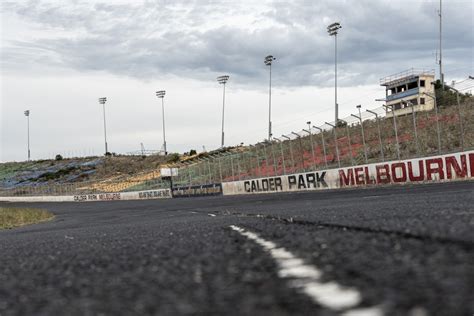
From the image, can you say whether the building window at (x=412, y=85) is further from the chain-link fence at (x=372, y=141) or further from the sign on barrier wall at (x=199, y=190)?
the sign on barrier wall at (x=199, y=190)

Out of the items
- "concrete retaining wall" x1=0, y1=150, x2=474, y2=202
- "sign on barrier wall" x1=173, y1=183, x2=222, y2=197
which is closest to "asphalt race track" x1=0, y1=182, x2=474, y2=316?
"concrete retaining wall" x1=0, y1=150, x2=474, y2=202

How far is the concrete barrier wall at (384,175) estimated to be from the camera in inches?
989

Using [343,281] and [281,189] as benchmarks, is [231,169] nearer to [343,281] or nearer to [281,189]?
[281,189]

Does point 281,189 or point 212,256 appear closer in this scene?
point 212,256

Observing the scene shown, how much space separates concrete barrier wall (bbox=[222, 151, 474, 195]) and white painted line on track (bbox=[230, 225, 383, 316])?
2433cm

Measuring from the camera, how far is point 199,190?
176 feet

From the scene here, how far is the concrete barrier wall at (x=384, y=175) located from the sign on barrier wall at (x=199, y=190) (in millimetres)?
8970

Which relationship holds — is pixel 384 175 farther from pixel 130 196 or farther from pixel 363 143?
pixel 130 196

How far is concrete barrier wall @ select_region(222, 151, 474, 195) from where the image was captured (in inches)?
989

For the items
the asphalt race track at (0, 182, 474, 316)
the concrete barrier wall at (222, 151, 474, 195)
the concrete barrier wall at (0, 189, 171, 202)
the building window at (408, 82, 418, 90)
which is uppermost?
the building window at (408, 82, 418, 90)

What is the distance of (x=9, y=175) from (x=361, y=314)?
458ft

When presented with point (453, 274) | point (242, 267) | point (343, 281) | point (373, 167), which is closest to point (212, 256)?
point (242, 267)

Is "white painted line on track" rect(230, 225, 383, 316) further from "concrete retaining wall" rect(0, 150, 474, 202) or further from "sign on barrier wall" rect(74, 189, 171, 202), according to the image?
"sign on barrier wall" rect(74, 189, 171, 202)

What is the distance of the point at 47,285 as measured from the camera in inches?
86.4
